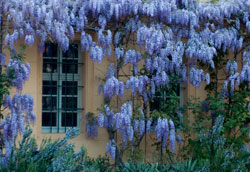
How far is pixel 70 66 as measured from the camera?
28.4 ft

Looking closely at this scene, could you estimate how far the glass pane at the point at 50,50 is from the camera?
337 inches

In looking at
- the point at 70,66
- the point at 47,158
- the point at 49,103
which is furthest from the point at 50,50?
the point at 47,158

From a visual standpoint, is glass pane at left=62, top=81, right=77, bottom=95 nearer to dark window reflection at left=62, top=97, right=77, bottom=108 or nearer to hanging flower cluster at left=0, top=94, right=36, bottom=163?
dark window reflection at left=62, top=97, right=77, bottom=108

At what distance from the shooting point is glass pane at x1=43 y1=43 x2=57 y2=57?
8.57 metres

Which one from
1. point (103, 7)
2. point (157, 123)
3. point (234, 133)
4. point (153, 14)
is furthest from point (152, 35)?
point (234, 133)

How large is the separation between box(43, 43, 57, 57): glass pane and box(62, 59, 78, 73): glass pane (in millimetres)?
217

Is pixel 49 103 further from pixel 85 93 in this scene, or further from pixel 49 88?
pixel 85 93

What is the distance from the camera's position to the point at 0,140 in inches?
294

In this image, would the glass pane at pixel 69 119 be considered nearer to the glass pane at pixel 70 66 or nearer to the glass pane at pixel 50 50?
the glass pane at pixel 70 66

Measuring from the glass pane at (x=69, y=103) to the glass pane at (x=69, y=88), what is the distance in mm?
102

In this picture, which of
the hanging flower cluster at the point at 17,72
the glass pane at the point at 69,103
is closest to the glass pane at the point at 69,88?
the glass pane at the point at 69,103

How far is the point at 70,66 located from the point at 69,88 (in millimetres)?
378

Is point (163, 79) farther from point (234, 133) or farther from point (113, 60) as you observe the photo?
point (234, 133)

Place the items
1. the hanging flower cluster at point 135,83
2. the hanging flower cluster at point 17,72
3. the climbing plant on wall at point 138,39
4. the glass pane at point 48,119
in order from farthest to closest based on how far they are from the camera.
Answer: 1. the glass pane at point 48,119
2. the hanging flower cluster at point 135,83
3. the climbing plant on wall at point 138,39
4. the hanging flower cluster at point 17,72
